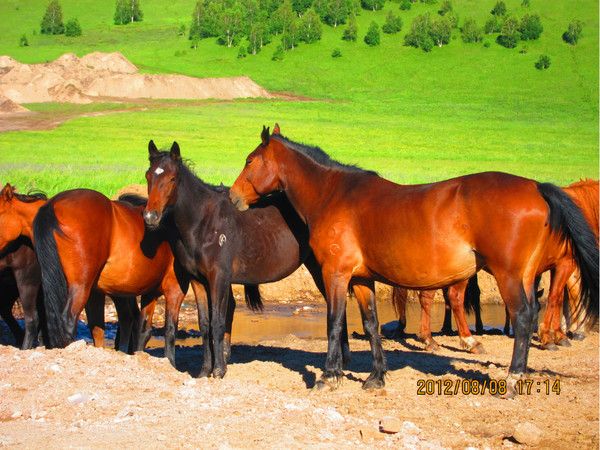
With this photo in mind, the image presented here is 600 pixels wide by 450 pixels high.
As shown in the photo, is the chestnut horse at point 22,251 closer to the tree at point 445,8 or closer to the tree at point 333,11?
the tree at point 333,11

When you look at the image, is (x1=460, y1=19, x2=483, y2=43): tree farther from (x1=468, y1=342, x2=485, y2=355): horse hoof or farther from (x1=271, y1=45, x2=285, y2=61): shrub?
(x1=468, y1=342, x2=485, y2=355): horse hoof

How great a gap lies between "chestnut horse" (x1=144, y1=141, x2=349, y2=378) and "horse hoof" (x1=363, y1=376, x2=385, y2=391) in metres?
0.96

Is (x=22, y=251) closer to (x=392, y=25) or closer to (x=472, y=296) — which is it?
(x=472, y=296)

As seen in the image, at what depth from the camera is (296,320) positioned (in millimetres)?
18125

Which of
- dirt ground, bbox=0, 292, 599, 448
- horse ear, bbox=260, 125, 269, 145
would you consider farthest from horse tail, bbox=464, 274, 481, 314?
horse ear, bbox=260, 125, 269, 145

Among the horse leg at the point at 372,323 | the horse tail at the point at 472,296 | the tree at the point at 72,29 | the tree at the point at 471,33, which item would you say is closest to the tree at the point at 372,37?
the tree at the point at 471,33

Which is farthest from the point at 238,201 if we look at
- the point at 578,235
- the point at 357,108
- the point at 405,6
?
the point at 405,6

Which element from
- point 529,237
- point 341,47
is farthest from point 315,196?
point 341,47

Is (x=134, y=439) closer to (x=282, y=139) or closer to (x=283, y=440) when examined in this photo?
(x=283, y=440)

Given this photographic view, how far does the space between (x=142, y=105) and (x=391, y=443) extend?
67.7 m

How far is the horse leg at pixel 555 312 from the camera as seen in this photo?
13.7 metres

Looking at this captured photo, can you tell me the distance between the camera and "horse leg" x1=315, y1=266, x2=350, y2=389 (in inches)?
400

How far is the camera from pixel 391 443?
7.34m

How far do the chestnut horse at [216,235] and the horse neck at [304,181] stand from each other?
2.59ft
